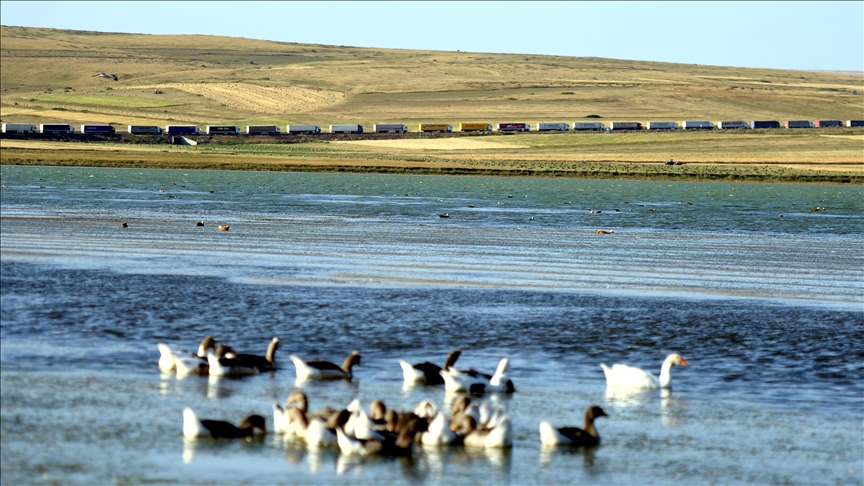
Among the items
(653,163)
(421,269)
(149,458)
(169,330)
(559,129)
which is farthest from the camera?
(559,129)

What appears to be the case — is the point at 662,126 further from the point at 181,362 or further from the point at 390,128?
the point at 181,362

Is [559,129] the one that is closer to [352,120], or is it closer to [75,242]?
[352,120]

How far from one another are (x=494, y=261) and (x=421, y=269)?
360 cm

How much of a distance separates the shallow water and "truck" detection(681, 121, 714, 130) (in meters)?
125

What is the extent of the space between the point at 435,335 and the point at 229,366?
514 centimetres

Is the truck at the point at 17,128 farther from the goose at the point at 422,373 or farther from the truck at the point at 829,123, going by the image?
the goose at the point at 422,373

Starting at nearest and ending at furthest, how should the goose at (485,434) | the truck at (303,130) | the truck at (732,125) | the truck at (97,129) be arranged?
the goose at (485,434)
the truck at (97,129)
the truck at (303,130)
the truck at (732,125)

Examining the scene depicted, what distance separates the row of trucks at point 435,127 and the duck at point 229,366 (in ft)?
459

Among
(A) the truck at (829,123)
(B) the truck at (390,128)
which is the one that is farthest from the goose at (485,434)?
(A) the truck at (829,123)

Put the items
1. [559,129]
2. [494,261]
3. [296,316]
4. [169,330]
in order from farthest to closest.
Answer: [559,129], [494,261], [296,316], [169,330]

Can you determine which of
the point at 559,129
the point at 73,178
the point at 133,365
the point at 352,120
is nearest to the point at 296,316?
the point at 133,365

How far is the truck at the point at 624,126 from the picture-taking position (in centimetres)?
17210

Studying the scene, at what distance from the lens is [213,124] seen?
176 m

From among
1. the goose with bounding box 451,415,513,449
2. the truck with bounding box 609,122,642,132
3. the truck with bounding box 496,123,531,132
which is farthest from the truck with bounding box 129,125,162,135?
the goose with bounding box 451,415,513,449
